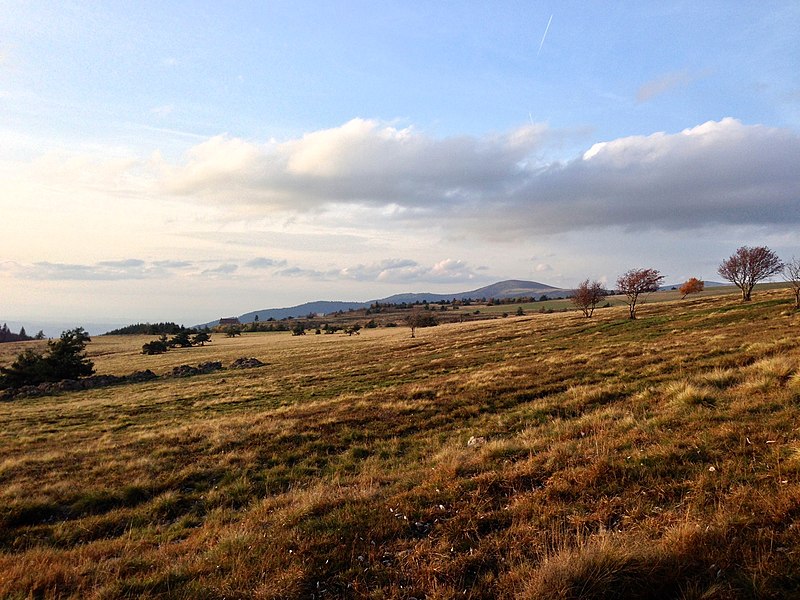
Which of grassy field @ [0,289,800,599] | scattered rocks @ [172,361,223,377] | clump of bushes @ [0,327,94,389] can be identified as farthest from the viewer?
scattered rocks @ [172,361,223,377]

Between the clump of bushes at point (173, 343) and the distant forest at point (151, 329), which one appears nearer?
the clump of bushes at point (173, 343)

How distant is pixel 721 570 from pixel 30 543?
10739 millimetres

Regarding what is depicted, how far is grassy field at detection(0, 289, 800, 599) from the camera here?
14.5ft

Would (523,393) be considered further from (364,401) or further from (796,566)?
(796,566)

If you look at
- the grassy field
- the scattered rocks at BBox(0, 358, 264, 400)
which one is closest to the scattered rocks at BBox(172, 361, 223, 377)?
the scattered rocks at BBox(0, 358, 264, 400)

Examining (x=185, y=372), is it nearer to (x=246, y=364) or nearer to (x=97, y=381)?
(x=246, y=364)

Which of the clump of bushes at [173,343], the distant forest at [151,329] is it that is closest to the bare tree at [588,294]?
the clump of bushes at [173,343]

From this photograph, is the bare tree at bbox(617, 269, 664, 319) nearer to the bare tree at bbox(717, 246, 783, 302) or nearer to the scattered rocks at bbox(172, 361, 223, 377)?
the bare tree at bbox(717, 246, 783, 302)

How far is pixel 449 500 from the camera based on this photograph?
661 centimetres

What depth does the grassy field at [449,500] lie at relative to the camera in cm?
442

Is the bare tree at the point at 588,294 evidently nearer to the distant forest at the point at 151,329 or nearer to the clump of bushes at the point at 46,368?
the clump of bushes at the point at 46,368

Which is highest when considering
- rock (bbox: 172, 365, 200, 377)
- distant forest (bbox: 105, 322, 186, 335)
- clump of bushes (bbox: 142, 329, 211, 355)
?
distant forest (bbox: 105, 322, 186, 335)

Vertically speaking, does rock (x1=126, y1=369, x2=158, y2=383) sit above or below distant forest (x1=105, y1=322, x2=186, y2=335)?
below

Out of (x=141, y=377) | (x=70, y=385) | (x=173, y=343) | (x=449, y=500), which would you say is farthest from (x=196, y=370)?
(x=173, y=343)
